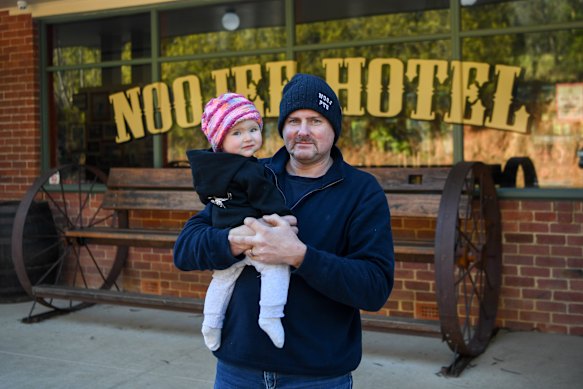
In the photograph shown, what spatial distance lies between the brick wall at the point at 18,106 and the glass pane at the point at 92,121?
20 cm

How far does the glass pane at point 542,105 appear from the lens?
547cm

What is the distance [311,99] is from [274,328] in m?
0.69

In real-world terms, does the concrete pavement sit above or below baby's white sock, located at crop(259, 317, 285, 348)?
below

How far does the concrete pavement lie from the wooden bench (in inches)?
9.0

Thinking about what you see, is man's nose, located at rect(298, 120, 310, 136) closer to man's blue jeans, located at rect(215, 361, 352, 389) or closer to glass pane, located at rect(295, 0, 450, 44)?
man's blue jeans, located at rect(215, 361, 352, 389)

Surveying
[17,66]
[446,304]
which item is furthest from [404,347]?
[17,66]

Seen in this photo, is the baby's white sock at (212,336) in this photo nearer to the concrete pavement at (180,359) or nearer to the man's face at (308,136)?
the man's face at (308,136)

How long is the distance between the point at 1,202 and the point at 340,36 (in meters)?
3.50

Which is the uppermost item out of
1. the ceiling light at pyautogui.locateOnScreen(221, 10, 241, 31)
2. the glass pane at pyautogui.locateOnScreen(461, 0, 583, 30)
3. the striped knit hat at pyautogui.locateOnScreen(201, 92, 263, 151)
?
the ceiling light at pyautogui.locateOnScreen(221, 10, 241, 31)

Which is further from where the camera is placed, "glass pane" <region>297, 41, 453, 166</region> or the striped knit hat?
"glass pane" <region>297, 41, 453, 166</region>

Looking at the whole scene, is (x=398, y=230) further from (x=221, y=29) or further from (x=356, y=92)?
(x=221, y=29)

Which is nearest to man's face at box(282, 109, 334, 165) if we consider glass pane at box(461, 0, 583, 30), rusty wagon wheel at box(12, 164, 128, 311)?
glass pane at box(461, 0, 583, 30)

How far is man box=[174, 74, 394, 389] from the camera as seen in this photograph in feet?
6.86

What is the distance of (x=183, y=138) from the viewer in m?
6.87
